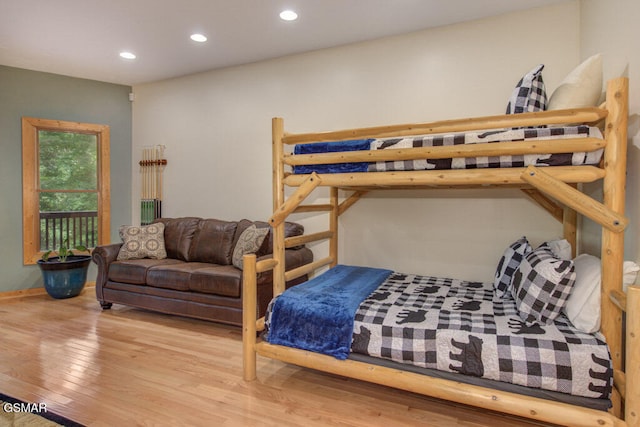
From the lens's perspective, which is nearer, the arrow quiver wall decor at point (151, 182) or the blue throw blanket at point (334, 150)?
the blue throw blanket at point (334, 150)

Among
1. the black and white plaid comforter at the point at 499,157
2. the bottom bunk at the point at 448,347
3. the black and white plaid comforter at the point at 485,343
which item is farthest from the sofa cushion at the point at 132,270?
the black and white plaid comforter at the point at 499,157

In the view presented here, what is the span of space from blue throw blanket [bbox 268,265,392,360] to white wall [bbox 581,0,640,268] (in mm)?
1534

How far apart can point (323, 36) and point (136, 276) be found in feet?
9.82

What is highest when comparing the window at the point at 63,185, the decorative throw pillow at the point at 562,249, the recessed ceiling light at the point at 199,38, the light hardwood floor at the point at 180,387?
the recessed ceiling light at the point at 199,38

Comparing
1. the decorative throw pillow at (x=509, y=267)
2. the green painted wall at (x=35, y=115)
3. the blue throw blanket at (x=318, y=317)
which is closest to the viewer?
the blue throw blanket at (x=318, y=317)

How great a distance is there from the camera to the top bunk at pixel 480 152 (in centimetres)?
182

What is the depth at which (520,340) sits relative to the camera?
5.80 ft

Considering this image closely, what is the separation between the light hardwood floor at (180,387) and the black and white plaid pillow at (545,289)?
23.7 inches

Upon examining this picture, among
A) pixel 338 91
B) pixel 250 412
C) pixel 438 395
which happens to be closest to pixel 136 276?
pixel 250 412

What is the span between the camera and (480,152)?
2.03 m

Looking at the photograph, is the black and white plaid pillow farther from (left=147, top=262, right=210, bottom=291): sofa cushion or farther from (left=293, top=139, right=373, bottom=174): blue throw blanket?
(left=147, top=262, right=210, bottom=291): sofa cushion

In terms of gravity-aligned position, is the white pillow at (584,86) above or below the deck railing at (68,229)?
above

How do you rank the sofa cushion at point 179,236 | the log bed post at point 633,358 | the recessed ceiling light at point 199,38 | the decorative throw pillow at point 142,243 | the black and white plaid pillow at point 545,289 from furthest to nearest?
1. the sofa cushion at point 179,236
2. the decorative throw pillow at point 142,243
3. the recessed ceiling light at point 199,38
4. the black and white plaid pillow at point 545,289
5. the log bed post at point 633,358

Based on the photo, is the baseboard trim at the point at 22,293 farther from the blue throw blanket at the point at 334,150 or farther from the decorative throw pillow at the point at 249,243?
the blue throw blanket at the point at 334,150
